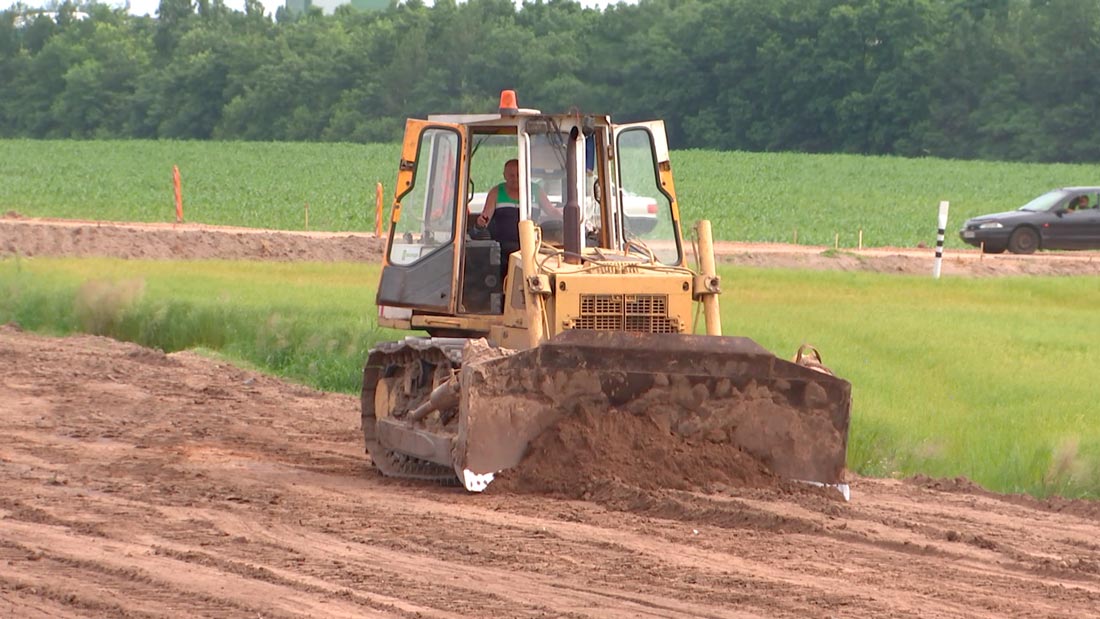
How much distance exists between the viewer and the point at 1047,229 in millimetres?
35438

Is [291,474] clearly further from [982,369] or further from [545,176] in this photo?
[982,369]

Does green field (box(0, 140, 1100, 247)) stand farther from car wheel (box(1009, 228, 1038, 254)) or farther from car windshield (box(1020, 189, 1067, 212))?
car wheel (box(1009, 228, 1038, 254))

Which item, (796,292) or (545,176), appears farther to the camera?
(796,292)

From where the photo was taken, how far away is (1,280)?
72.4ft

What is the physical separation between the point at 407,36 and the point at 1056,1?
36.6 meters

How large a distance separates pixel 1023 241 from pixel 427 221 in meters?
26.0

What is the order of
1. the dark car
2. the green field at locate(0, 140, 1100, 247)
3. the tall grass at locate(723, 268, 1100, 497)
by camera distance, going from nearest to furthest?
the tall grass at locate(723, 268, 1100, 497), the dark car, the green field at locate(0, 140, 1100, 247)

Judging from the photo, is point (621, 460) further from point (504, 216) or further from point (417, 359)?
point (504, 216)

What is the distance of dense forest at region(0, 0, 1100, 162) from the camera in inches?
3506

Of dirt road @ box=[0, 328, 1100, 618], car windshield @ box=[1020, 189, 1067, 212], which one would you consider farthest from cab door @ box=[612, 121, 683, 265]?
car windshield @ box=[1020, 189, 1067, 212]

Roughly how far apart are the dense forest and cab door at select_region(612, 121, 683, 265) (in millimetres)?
74638

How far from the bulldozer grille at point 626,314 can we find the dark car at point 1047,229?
1015 inches

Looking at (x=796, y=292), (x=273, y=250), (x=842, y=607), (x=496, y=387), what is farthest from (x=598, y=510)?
(x=273, y=250)

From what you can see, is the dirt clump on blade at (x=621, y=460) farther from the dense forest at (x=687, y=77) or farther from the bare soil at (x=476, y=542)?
the dense forest at (x=687, y=77)
